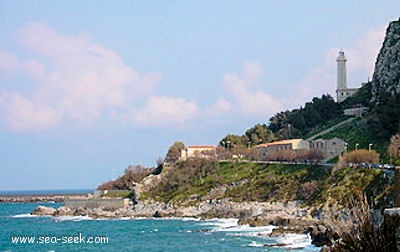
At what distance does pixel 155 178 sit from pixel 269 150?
1762 centimetres

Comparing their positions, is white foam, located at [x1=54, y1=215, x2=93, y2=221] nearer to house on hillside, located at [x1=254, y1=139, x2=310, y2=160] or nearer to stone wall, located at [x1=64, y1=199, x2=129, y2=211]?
stone wall, located at [x1=64, y1=199, x2=129, y2=211]

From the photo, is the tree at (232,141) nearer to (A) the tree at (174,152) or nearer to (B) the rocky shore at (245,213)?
(A) the tree at (174,152)

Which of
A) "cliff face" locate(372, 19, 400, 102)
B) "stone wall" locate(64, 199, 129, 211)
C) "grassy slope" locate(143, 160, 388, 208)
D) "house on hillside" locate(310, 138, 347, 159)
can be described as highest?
"cliff face" locate(372, 19, 400, 102)

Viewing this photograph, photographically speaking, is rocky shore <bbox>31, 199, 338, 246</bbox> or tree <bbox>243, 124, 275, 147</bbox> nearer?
rocky shore <bbox>31, 199, 338, 246</bbox>

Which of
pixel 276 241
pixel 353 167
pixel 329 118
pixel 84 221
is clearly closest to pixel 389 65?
pixel 329 118

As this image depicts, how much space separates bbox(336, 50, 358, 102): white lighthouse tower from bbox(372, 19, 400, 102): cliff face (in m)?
15.3

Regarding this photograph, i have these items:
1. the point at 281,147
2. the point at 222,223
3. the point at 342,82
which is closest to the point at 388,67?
the point at 281,147

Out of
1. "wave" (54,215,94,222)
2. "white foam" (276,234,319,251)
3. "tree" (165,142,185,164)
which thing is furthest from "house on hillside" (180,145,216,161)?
"white foam" (276,234,319,251)

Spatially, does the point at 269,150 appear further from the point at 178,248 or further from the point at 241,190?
the point at 178,248

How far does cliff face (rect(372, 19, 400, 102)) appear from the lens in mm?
100812

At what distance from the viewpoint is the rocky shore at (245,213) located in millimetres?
62881

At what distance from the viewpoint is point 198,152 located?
382ft

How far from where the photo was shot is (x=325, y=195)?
243ft

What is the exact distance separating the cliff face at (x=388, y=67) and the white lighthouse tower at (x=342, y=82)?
15.3m
